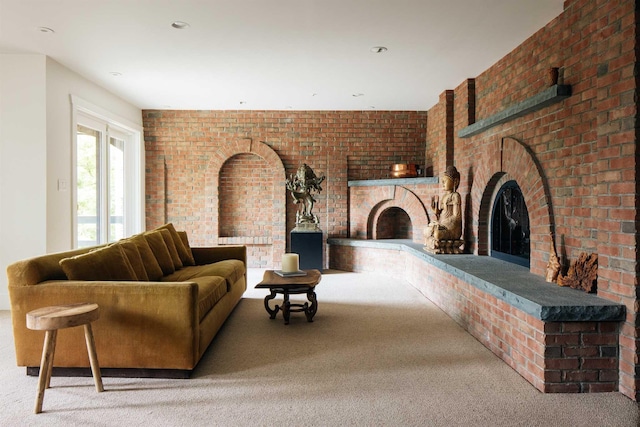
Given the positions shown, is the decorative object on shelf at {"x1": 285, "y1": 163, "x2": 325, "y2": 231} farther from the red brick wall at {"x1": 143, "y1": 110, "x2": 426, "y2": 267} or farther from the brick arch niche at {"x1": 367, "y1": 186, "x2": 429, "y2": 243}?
the brick arch niche at {"x1": 367, "y1": 186, "x2": 429, "y2": 243}

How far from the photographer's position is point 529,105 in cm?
345

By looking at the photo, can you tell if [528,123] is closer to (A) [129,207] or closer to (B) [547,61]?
(B) [547,61]

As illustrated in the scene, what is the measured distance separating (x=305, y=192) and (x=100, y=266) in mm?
4034

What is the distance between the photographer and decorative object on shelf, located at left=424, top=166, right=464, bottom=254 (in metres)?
4.95

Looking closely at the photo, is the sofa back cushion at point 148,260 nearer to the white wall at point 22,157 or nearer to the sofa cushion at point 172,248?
the sofa cushion at point 172,248

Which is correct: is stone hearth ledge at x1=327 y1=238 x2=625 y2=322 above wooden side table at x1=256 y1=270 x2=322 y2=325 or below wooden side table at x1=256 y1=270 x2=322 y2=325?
above

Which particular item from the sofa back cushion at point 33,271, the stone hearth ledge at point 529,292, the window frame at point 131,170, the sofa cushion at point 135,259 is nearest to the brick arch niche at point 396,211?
the stone hearth ledge at point 529,292

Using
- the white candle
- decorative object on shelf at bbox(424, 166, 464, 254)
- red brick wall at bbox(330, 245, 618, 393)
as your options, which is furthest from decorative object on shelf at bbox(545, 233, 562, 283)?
the white candle

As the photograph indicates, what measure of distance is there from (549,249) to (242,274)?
122 inches

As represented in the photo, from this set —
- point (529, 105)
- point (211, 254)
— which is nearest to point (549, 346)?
point (529, 105)

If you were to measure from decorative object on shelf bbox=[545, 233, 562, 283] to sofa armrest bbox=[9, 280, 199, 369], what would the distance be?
257cm

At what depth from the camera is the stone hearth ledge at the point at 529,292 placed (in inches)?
95.0

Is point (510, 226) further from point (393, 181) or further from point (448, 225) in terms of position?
point (393, 181)

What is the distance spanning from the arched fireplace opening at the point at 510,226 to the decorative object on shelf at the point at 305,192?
2.83m
